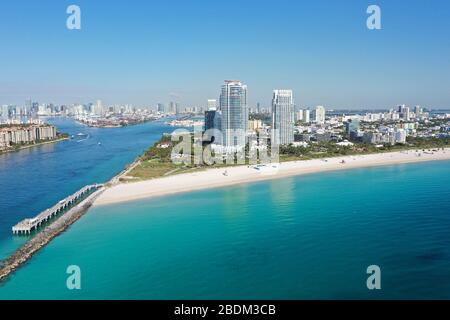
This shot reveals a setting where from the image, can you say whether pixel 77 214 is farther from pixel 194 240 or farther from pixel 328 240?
pixel 328 240

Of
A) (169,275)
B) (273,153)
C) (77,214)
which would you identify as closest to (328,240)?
(169,275)

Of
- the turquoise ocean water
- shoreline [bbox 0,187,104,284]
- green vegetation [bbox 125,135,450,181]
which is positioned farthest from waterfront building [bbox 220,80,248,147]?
shoreline [bbox 0,187,104,284]

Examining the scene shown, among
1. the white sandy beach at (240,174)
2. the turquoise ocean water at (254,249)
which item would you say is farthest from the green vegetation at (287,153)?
the turquoise ocean water at (254,249)

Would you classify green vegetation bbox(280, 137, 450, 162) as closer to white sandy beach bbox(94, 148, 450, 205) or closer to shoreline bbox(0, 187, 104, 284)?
white sandy beach bbox(94, 148, 450, 205)

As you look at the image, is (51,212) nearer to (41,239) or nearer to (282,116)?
(41,239)

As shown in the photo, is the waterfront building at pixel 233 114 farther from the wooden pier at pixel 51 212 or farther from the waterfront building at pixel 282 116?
the wooden pier at pixel 51 212

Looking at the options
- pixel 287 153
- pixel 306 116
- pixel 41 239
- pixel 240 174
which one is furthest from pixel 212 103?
pixel 41 239
